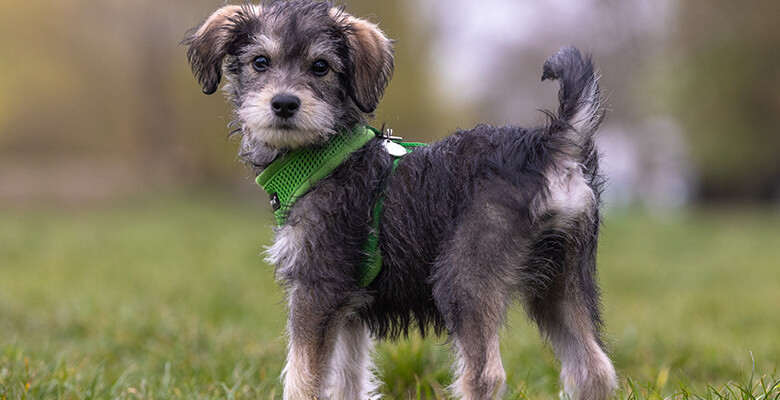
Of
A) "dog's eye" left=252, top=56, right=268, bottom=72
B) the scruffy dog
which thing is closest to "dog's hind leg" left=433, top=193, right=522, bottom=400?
the scruffy dog

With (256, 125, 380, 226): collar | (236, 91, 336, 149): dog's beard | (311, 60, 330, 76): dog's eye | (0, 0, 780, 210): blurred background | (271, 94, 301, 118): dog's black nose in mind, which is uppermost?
(311, 60, 330, 76): dog's eye

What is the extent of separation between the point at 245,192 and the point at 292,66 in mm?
24104

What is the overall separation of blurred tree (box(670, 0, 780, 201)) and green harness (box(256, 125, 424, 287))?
965 inches

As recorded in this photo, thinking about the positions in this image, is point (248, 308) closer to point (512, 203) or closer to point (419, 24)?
point (512, 203)

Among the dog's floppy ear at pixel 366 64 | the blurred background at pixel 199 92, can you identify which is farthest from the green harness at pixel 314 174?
the blurred background at pixel 199 92

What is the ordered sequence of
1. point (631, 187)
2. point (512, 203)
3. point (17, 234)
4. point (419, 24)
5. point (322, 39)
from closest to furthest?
1. point (512, 203)
2. point (322, 39)
3. point (17, 234)
4. point (419, 24)
5. point (631, 187)

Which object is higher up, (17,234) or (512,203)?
(512,203)

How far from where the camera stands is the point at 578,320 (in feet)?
11.0

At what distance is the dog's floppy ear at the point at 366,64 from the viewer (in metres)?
3.62

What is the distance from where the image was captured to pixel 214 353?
5105 millimetres

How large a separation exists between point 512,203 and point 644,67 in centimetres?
2613

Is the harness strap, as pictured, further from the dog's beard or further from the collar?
the dog's beard

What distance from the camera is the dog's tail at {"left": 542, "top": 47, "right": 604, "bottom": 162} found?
3.15 meters

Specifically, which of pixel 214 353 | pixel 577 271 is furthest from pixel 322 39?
pixel 214 353
